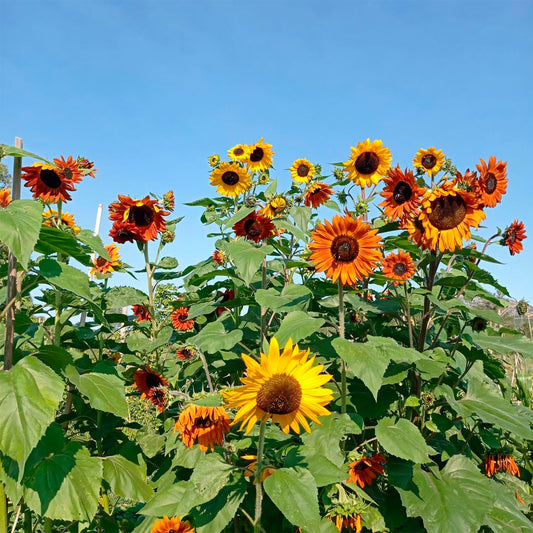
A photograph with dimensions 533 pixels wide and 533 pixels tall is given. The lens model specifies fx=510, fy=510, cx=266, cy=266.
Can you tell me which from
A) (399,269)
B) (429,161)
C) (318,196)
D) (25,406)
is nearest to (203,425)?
(25,406)

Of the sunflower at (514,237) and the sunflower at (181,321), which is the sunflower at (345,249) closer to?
the sunflower at (514,237)

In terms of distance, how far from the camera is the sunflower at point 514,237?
9.69 feet

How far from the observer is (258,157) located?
3.80 metres

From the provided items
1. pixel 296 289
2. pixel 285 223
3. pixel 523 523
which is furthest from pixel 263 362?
pixel 523 523

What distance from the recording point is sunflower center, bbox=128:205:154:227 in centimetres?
318

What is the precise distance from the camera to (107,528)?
9.14 feet

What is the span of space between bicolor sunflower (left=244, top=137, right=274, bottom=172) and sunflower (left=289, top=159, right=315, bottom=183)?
0.80 ft

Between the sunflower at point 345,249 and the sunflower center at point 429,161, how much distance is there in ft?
5.22

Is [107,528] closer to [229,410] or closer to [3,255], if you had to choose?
[229,410]

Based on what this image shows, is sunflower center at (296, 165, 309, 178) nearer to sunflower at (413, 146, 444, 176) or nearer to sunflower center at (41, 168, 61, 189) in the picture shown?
sunflower at (413, 146, 444, 176)

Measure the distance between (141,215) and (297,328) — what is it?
161cm

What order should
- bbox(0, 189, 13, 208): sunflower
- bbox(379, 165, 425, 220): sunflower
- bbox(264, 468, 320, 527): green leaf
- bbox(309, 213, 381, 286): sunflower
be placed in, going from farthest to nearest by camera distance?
1. bbox(0, 189, 13, 208): sunflower
2. bbox(379, 165, 425, 220): sunflower
3. bbox(309, 213, 381, 286): sunflower
4. bbox(264, 468, 320, 527): green leaf

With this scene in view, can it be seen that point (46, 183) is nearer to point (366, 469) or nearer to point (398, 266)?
point (398, 266)

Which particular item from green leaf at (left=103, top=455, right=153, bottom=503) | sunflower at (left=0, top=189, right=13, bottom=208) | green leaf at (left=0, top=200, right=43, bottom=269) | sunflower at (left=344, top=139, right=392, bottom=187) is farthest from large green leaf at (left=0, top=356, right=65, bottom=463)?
sunflower at (left=344, top=139, right=392, bottom=187)
